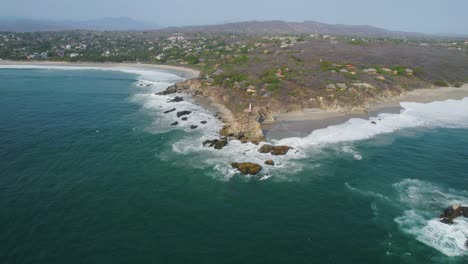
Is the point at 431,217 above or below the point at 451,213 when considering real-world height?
below

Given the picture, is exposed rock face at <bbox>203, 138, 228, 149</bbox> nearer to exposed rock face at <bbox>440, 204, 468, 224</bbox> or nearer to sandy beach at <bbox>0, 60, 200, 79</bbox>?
exposed rock face at <bbox>440, 204, 468, 224</bbox>

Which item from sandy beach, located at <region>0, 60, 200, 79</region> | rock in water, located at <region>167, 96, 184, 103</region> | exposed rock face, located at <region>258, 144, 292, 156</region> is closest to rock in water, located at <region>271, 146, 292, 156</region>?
exposed rock face, located at <region>258, 144, 292, 156</region>

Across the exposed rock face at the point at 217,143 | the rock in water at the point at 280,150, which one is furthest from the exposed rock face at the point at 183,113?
the rock in water at the point at 280,150

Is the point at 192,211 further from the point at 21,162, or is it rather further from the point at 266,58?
the point at 266,58

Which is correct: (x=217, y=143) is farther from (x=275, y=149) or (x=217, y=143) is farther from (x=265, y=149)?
(x=275, y=149)

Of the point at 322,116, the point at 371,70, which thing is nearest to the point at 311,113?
the point at 322,116

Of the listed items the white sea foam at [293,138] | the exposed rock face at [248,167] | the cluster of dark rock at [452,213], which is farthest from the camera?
the white sea foam at [293,138]

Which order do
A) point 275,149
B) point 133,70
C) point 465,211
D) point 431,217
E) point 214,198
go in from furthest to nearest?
point 133,70
point 275,149
point 214,198
point 465,211
point 431,217

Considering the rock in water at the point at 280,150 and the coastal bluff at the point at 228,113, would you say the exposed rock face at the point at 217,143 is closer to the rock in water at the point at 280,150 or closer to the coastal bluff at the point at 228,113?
the coastal bluff at the point at 228,113
